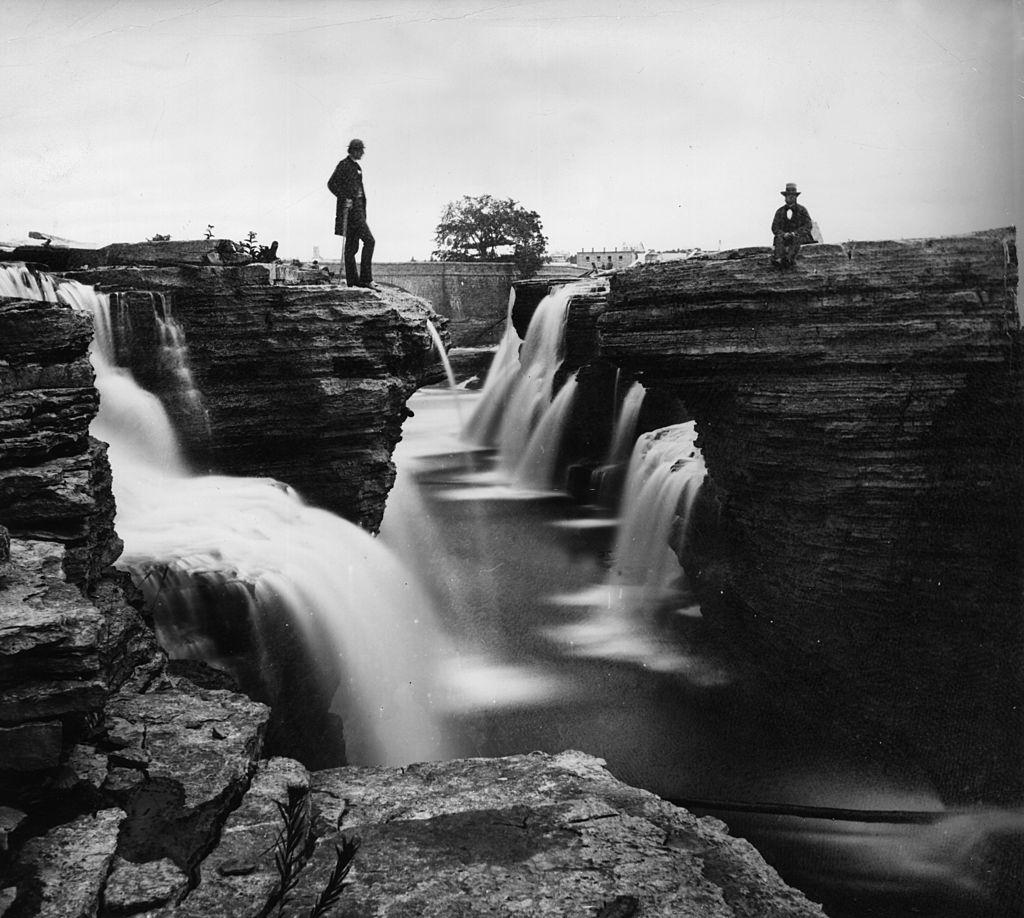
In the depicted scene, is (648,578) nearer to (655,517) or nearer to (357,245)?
(655,517)

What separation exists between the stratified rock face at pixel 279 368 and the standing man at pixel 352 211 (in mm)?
460

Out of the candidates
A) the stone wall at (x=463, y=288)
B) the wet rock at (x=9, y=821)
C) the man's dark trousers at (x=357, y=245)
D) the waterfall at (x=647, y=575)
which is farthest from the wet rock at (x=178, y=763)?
the stone wall at (x=463, y=288)

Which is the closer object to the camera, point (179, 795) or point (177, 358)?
point (179, 795)

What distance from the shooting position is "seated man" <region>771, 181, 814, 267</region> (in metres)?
10.3

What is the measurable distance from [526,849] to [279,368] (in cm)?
834

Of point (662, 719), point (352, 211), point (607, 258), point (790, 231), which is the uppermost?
point (352, 211)

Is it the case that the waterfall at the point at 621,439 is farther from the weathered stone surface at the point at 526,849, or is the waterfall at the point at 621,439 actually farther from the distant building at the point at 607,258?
the weathered stone surface at the point at 526,849

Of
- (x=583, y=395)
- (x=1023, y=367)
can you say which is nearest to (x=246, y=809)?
(x=1023, y=367)

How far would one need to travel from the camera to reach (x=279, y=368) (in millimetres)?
12008

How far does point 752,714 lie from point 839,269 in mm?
5625

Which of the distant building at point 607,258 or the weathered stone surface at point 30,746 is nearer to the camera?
the weathered stone surface at point 30,746

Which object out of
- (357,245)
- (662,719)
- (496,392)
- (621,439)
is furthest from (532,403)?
(662,719)

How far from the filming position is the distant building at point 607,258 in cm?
1360

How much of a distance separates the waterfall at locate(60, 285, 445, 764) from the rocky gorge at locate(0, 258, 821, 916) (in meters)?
1.84
